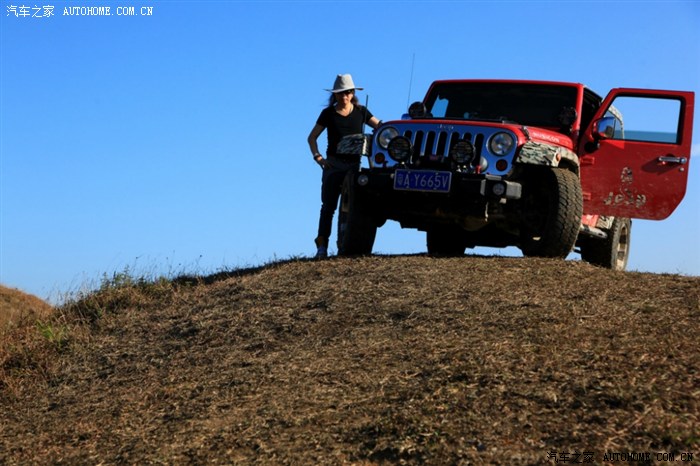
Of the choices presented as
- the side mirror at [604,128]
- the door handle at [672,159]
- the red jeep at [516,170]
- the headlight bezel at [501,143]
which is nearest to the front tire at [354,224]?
the red jeep at [516,170]

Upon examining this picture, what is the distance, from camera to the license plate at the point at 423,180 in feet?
35.8

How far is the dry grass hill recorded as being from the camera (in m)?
6.07

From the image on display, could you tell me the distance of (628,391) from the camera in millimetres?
6285

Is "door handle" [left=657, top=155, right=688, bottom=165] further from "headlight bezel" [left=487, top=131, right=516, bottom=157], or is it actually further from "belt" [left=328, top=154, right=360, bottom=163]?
"belt" [left=328, top=154, right=360, bottom=163]

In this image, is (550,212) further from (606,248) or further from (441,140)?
(606,248)

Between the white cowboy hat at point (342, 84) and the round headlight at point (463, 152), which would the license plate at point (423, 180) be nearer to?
the round headlight at point (463, 152)

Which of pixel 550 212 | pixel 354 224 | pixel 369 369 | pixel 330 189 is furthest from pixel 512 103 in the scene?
pixel 369 369

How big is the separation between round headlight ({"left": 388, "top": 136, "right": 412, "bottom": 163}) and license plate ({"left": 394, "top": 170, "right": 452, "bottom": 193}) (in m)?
0.23

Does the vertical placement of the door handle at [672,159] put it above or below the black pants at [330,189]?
above

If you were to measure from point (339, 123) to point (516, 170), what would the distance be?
2452mm

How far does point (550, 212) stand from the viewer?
437 inches

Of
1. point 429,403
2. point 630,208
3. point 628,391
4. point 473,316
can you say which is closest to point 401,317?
point 473,316

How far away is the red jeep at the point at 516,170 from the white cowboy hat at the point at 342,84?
806 millimetres

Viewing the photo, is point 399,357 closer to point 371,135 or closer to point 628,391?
point 628,391
